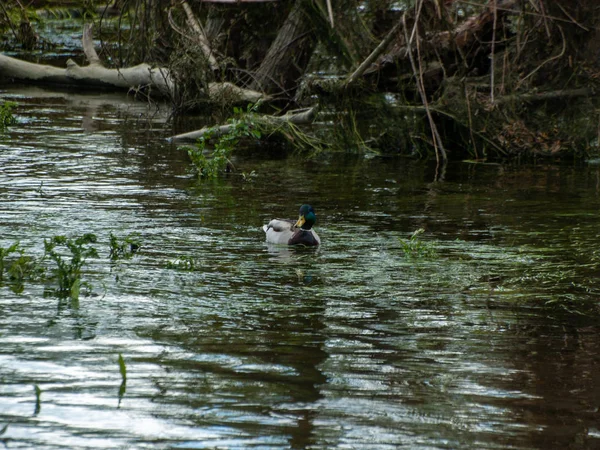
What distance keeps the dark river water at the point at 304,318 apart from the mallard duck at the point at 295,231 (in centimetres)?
19

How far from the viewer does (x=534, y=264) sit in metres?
10.2

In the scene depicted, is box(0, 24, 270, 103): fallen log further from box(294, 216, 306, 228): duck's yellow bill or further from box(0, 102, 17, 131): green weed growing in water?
box(294, 216, 306, 228): duck's yellow bill

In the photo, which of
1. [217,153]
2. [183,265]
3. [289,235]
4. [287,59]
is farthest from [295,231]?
[287,59]

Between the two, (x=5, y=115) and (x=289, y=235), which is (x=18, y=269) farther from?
(x=5, y=115)

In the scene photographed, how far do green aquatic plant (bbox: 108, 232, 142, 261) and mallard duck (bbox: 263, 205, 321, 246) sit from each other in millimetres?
1461

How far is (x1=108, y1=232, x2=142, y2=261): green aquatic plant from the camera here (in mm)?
9922

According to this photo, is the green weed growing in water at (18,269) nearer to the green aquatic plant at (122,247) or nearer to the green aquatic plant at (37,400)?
the green aquatic plant at (122,247)

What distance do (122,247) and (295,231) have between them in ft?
6.52

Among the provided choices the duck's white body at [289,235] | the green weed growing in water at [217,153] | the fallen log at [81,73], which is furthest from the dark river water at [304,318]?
the fallen log at [81,73]

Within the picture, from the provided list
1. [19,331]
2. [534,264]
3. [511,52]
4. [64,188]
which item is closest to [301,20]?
[511,52]

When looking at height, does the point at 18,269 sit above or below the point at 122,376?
above

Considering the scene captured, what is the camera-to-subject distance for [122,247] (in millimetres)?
10047

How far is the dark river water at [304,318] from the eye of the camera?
18.6ft

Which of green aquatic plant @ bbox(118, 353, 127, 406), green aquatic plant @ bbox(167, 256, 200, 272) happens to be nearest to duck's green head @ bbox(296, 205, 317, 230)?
green aquatic plant @ bbox(167, 256, 200, 272)
